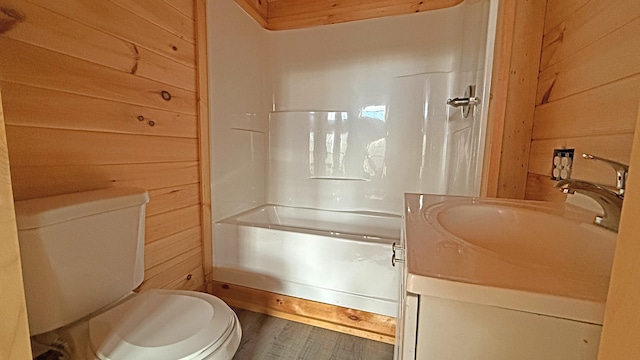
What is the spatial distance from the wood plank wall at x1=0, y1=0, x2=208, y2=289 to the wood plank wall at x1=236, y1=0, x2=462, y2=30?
85 centimetres

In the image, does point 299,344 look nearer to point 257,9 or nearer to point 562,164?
point 562,164

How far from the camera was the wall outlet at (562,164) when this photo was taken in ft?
2.85

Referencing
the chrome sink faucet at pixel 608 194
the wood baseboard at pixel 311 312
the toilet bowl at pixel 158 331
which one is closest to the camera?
the chrome sink faucet at pixel 608 194

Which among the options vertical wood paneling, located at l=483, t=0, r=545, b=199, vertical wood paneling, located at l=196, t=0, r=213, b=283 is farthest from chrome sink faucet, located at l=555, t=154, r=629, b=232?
vertical wood paneling, located at l=196, t=0, r=213, b=283

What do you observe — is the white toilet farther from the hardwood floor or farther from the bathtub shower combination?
the bathtub shower combination

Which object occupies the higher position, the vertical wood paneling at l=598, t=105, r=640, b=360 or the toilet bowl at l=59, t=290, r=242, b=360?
the vertical wood paneling at l=598, t=105, r=640, b=360

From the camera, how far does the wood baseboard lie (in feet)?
4.92

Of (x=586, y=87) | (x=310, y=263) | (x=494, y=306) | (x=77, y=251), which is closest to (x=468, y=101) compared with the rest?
(x=586, y=87)

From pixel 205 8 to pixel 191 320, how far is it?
1.62 metres

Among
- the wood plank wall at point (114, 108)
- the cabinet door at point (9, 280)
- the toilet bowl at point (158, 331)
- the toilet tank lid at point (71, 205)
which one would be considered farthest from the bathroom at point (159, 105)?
the cabinet door at point (9, 280)

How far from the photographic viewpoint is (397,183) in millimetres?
2207

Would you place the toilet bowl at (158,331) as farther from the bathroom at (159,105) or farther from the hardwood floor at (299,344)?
the hardwood floor at (299,344)

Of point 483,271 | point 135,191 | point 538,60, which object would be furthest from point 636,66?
point 135,191

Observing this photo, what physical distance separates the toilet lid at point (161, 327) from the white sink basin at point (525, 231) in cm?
74
